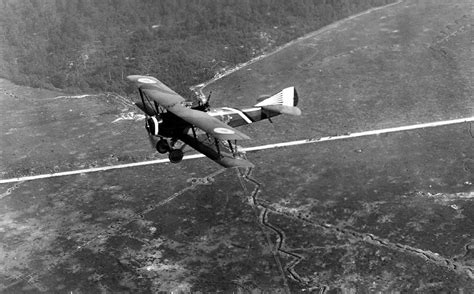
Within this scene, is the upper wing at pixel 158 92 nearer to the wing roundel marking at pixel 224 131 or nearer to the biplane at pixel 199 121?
the biplane at pixel 199 121

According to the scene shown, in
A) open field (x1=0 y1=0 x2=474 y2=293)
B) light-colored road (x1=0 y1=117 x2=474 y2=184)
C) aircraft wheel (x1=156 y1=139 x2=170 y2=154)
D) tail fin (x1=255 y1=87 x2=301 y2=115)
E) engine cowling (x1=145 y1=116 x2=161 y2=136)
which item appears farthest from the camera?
light-colored road (x1=0 y1=117 x2=474 y2=184)

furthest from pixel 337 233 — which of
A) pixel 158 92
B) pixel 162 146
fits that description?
pixel 158 92

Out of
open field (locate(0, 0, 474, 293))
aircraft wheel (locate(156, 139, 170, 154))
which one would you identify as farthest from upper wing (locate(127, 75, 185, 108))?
open field (locate(0, 0, 474, 293))

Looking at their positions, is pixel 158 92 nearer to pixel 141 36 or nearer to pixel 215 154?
pixel 215 154

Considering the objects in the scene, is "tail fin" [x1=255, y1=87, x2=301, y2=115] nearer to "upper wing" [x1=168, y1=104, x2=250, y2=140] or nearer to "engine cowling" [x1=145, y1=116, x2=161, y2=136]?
"upper wing" [x1=168, y1=104, x2=250, y2=140]

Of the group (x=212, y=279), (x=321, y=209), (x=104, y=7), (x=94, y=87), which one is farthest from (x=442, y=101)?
(x=104, y=7)

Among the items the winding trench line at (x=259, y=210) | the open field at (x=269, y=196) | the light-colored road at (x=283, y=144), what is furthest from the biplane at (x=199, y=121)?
the open field at (x=269, y=196)
